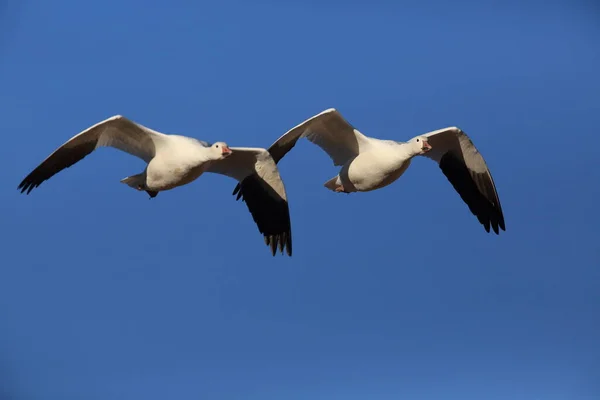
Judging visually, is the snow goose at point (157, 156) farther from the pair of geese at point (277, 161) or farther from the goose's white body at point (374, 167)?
the goose's white body at point (374, 167)

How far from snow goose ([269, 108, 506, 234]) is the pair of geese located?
0.05ft

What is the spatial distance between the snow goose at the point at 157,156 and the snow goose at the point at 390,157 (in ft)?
1.41

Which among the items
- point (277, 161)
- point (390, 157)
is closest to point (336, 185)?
point (277, 161)

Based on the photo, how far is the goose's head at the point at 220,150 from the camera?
48.9 ft

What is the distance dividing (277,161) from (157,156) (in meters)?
1.90

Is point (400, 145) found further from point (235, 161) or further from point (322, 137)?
point (235, 161)

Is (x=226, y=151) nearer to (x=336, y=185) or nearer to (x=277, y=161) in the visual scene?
(x=277, y=161)

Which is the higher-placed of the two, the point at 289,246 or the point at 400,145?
the point at 400,145

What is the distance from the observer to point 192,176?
1514 cm

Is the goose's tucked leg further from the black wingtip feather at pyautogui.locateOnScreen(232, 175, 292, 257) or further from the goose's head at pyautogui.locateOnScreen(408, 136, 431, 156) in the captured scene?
the goose's head at pyautogui.locateOnScreen(408, 136, 431, 156)

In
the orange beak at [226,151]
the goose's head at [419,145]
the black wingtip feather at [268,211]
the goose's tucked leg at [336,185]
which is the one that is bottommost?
the black wingtip feather at [268,211]

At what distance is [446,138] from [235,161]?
10.4 feet

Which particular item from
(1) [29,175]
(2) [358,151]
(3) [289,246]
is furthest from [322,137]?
(1) [29,175]

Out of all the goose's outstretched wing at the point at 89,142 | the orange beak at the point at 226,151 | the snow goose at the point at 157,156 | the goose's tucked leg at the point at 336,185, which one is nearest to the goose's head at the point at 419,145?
the goose's tucked leg at the point at 336,185
